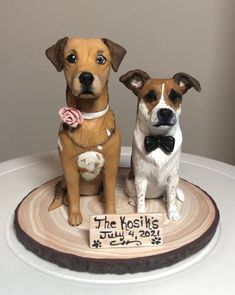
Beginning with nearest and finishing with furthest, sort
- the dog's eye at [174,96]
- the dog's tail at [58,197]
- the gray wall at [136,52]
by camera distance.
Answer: the dog's eye at [174,96], the dog's tail at [58,197], the gray wall at [136,52]

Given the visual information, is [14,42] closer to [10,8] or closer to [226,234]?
[10,8]

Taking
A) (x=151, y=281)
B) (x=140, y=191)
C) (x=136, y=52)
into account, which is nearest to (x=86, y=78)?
(x=140, y=191)

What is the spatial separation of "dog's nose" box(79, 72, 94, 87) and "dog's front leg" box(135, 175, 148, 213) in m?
0.24

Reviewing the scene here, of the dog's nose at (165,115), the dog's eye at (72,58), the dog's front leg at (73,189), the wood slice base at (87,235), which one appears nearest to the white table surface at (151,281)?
the wood slice base at (87,235)

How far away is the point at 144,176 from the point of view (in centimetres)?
96

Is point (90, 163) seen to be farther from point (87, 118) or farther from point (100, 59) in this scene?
point (100, 59)

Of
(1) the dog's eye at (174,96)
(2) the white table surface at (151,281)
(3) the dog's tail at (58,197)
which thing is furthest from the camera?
(3) the dog's tail at (58,197)

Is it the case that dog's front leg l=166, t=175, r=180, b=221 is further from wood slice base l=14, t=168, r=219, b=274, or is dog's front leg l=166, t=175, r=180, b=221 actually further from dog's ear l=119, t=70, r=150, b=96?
dog's ear l=119, t=70, r=150, b=96

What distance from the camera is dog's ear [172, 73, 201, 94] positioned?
917 mm

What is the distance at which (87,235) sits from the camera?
0.90 meters

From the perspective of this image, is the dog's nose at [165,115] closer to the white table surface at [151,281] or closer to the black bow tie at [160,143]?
the black bow tie at [160,143]

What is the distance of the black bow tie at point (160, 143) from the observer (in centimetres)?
92

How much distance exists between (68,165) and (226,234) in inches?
14.3

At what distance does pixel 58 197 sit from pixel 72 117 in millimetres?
226
